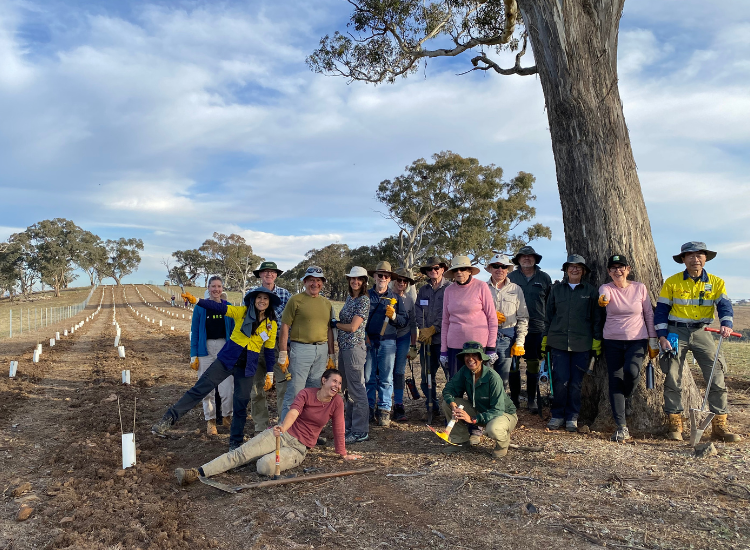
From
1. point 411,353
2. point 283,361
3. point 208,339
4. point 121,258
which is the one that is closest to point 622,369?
point 411,353

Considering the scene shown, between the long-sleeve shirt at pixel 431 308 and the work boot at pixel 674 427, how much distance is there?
8.59 feet

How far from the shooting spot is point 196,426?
711 cm

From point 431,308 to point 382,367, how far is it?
969 mm

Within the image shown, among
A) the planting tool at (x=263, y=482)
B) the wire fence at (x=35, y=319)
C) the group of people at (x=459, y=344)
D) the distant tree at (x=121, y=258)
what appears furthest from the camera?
the distant tree at (x=121, y=258)

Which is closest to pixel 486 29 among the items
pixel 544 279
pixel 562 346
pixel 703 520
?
pixel 544 279

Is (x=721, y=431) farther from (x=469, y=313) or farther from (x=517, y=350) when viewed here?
(x=469, y=313)

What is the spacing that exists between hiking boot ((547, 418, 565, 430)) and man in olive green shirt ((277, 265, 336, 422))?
2485 millimetres

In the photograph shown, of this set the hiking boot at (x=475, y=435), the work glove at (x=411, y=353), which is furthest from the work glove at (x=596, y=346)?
the work glove at (x=411, y=353)

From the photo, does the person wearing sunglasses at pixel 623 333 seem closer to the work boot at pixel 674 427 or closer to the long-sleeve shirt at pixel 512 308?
the work boot at pixel 674 427

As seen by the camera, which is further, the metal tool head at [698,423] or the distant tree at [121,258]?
the distant tree at [121,258]

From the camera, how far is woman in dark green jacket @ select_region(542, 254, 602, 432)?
591 cm

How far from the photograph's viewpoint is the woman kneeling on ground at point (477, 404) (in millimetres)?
5195

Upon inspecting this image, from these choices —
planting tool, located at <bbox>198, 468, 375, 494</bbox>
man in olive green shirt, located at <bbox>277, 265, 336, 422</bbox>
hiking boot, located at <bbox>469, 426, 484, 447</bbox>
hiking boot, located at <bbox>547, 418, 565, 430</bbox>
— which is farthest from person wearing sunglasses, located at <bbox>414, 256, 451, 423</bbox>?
planting tool, located at <bbox>198, 468, 375, 494</bbox>

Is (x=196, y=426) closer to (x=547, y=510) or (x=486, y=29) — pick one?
(x=547, y=510)
